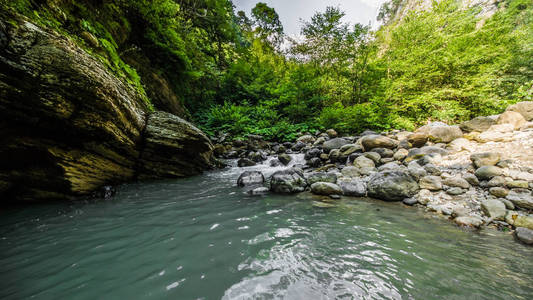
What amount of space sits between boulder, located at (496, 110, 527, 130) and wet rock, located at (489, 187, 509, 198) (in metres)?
3.39

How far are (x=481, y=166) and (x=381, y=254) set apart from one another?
353 cm

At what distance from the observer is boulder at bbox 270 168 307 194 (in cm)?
389

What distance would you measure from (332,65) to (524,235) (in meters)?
11.7

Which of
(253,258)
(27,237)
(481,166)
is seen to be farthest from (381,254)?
(27,237)

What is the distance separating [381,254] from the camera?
1.84 m

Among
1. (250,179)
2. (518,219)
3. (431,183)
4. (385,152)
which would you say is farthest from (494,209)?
(250,179)

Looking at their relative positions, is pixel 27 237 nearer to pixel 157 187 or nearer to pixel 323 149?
pixel 157 187

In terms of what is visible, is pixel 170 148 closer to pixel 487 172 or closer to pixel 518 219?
pixel 518 219

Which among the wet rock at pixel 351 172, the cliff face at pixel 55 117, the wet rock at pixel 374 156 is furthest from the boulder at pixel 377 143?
the cliff face at pixel 55 117

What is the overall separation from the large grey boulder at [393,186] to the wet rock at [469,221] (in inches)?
32.9

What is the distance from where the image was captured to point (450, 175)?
3613 millimetres

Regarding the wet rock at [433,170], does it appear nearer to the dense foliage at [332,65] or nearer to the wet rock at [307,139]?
the dense foliage at [332,65]

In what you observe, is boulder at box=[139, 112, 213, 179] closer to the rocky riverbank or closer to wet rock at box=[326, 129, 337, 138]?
the rocky riverbank

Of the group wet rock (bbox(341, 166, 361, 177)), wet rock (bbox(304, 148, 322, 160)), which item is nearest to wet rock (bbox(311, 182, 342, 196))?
wet rock (bbox(341, 166, 361, 177))
